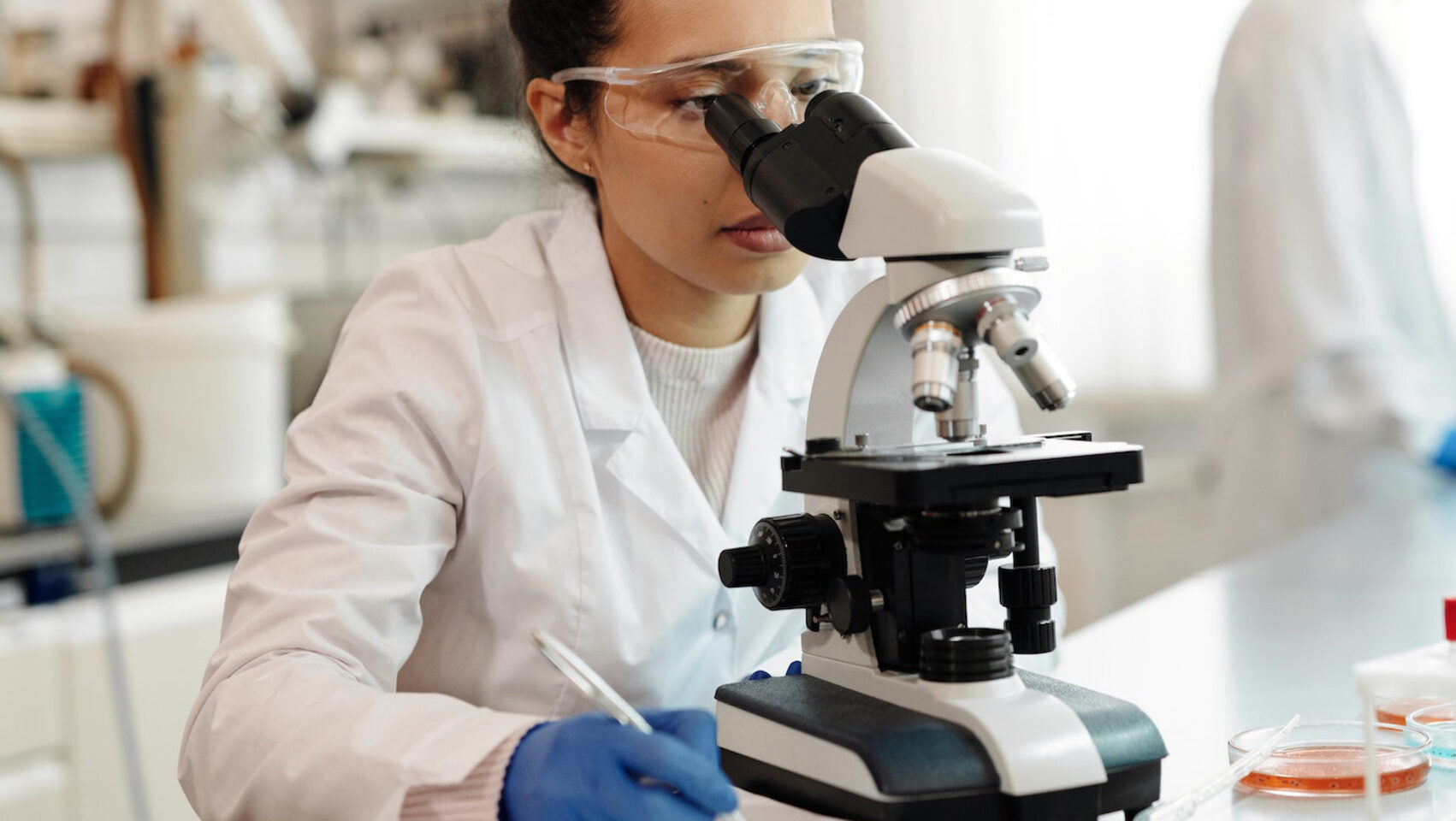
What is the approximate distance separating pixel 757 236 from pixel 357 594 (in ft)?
1.49

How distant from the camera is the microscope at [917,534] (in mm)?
786

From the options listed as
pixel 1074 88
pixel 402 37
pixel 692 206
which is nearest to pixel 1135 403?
pixel 1074 88

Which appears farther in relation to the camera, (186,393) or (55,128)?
(55,128)

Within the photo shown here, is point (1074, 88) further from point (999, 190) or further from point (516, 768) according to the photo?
point (516, 768)

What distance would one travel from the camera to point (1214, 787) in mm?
902

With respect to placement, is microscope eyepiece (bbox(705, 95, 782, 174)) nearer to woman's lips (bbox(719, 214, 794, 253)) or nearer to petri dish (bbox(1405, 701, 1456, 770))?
woman's lips (bbox(719, 214, 794, 253))

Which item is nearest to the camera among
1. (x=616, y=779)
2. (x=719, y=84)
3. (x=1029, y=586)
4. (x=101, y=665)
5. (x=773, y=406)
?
(x=616, y=779)

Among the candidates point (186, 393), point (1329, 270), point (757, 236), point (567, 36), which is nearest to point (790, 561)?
point (757, 236)

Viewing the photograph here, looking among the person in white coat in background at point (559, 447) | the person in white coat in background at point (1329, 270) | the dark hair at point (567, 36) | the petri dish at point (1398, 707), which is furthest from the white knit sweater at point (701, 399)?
the person in white coat in background at point (1329, 270)

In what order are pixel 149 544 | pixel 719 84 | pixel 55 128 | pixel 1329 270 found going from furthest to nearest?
pixel 1329 270, pixel 55 128, pixel 149 544, pixel 719 84

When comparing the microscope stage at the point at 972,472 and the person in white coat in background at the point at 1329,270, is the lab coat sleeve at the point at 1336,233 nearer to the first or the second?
the person in white coat in background at the point at 1329,270

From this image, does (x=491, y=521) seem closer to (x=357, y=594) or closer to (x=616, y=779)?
(x=357, y=594)

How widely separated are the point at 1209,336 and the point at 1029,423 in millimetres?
506

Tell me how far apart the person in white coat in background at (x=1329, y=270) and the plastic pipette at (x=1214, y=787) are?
161cm
